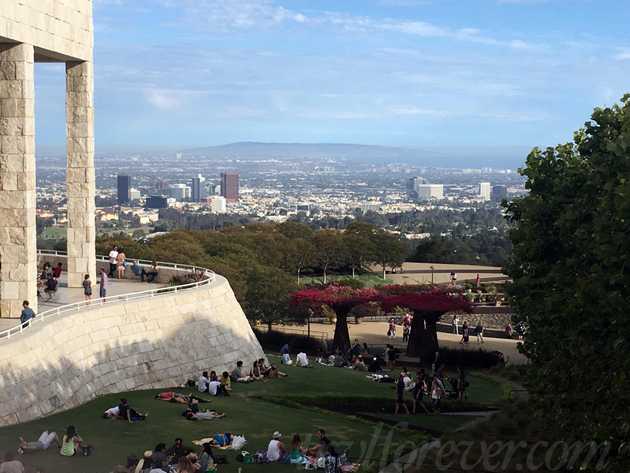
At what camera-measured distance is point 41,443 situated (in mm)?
22578

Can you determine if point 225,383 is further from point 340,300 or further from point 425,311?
point 425,311

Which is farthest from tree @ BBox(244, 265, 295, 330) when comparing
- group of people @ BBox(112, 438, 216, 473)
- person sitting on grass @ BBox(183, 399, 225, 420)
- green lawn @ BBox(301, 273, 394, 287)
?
group of people @ BBox(112, 438, 216, 473)

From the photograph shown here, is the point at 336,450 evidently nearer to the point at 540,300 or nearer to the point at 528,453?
the point at 528,453

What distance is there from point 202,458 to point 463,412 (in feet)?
43.2

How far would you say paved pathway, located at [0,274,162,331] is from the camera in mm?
32750

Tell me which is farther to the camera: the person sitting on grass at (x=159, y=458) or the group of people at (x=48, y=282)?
the group of people at (x=48, y=282)

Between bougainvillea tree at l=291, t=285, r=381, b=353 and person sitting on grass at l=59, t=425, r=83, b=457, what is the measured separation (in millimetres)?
25952

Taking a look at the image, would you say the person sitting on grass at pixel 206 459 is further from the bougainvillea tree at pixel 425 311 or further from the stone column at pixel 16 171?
the bougainvillea tree at pixel 425 311

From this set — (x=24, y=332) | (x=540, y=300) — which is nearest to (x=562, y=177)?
(x=540, y=300)

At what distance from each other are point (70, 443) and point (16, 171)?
1161cm

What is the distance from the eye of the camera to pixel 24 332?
26703mm

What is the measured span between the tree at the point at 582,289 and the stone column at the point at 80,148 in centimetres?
1616

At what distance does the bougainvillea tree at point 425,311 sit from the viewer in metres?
46.6

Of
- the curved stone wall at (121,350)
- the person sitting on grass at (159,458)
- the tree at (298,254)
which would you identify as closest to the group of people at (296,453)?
the person sitting on grass at (159,458)
